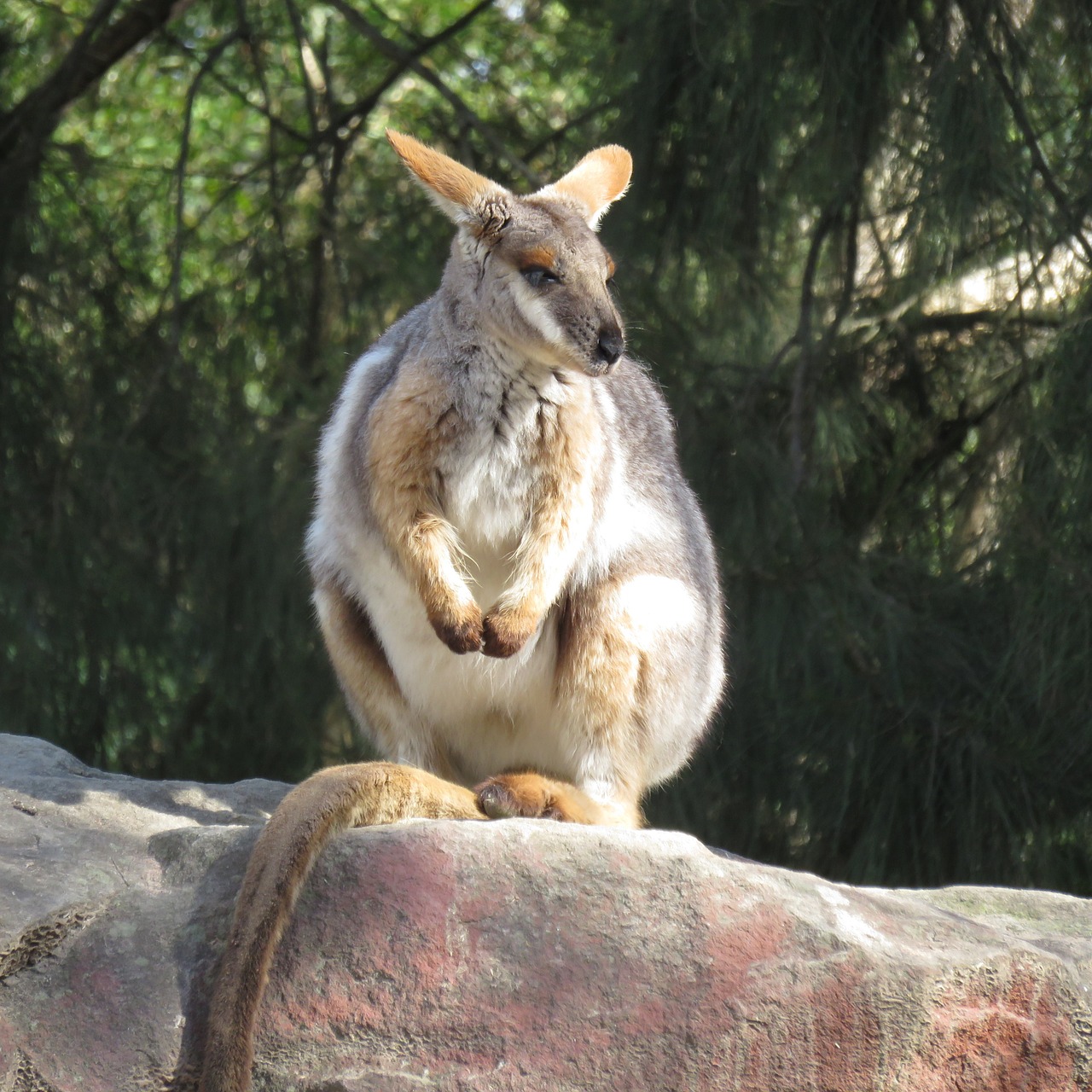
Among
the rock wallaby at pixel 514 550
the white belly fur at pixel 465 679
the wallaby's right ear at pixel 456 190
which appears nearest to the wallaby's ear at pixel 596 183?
the rock wallaby at pixel 514 550

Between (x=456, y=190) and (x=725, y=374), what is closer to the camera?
(x=456, y=190)

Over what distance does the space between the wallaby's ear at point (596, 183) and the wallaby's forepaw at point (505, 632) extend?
915 mm

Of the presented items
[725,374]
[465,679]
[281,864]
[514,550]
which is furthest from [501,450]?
[725,374]

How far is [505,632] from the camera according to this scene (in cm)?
305

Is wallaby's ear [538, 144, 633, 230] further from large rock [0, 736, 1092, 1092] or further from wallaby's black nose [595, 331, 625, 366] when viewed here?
large rock [0, 736, 1092, 1092]

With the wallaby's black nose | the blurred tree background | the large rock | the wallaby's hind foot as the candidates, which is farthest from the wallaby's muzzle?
the blurred tree background

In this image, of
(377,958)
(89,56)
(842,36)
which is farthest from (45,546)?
(377,958)

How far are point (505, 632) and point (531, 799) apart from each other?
14.0 inches

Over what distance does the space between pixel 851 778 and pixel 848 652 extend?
1.25ft

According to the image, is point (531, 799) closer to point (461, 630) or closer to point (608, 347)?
point (461, 630)

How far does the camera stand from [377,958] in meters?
2.32

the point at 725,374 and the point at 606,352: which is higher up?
the point at 725,374

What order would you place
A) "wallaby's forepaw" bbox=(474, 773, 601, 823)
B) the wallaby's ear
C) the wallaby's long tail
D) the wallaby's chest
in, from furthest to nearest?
the wallaby's ear → the wallaby's chest → "wallaby's forepaw" bbox=(474, 773, 601, 823) → the wallaby's long tail

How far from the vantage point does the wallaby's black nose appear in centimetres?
303
